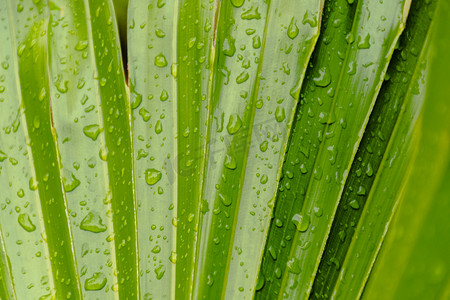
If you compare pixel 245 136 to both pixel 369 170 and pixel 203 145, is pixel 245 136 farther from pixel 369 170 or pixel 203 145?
pixel 369 170

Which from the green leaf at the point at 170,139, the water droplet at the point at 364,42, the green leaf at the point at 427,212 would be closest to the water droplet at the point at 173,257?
the green leaf at the point at 170,139

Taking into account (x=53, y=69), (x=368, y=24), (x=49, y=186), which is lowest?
(x=49, y=186)

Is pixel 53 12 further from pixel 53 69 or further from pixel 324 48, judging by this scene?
pixel 324 48

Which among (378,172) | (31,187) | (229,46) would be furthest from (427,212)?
(31,187)

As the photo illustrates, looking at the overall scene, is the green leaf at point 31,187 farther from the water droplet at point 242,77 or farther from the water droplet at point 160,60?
the water droplet at point 242,77

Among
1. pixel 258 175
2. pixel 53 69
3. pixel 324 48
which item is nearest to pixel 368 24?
pixel 324 48
